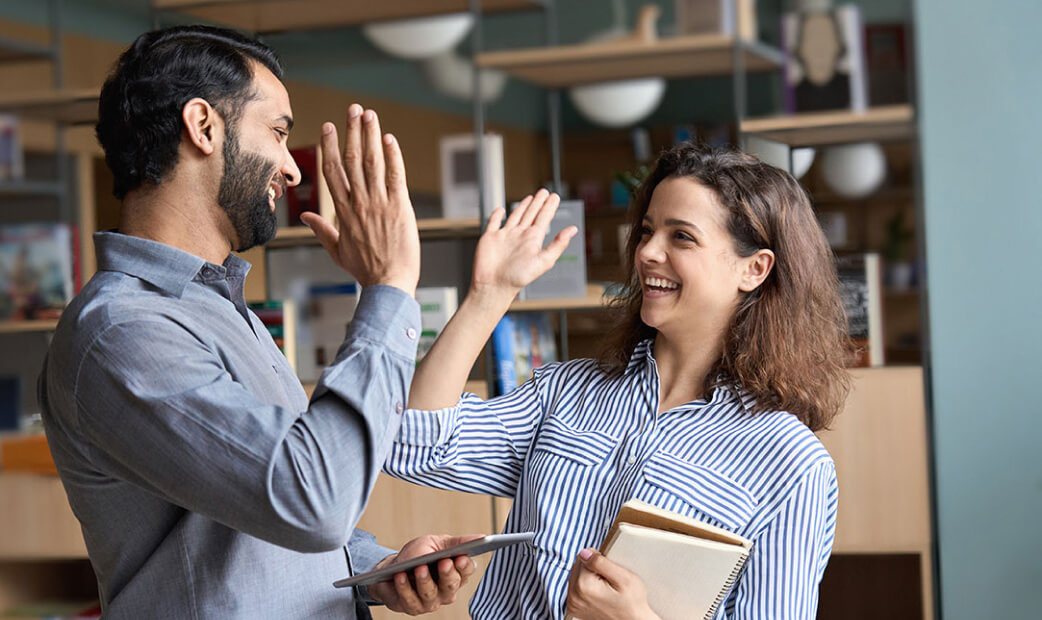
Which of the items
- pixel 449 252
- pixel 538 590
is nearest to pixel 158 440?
pixel 538 590

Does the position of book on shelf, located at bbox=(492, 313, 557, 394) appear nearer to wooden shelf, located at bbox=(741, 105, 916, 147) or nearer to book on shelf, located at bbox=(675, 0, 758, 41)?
wooden shelf, located at bbox=(741, 105, 916, 147)

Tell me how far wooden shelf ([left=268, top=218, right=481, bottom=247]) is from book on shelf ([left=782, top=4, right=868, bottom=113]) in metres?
1.04

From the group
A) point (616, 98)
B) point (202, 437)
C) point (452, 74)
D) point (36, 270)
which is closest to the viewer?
point (202, 437)

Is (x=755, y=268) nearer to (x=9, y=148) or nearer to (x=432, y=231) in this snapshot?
(x=432, y=231)

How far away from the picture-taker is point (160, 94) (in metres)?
1.15

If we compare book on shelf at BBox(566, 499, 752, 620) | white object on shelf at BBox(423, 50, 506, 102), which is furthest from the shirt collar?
white object on shelf at BBox(423, 50, 506, 102)

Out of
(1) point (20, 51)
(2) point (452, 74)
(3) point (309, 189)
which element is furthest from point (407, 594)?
(2) point (452, 74)

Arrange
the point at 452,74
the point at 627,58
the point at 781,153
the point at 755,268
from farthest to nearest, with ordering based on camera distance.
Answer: the point at 452,74 → the point at 627,58 → the point at 781,153 → the point at 755,268

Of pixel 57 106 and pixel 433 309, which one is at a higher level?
pixel 57 106

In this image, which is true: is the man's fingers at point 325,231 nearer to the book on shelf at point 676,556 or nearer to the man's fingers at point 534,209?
the man's fingers at point 534,209

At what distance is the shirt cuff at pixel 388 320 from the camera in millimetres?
1057

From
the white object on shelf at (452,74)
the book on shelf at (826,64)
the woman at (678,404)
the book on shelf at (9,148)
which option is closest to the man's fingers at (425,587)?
the woman at (678,404)

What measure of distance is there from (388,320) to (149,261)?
0.27m

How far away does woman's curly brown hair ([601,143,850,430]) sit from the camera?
145 centimetres
